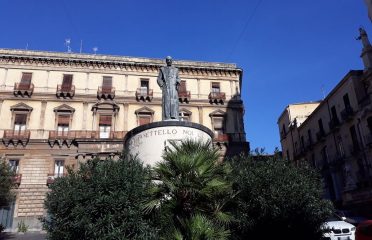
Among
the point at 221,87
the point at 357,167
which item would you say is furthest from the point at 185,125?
the point at 221,87

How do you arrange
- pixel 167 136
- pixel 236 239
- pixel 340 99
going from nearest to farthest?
pixel 236 239 → pixel 167 136 → pixel 340 99

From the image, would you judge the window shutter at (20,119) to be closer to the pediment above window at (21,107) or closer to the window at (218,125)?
the pediment above window at (21,107)

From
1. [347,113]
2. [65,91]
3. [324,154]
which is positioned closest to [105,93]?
[65,91]

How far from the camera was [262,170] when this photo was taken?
9195 millimetres

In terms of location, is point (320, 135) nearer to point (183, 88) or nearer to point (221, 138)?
point (221, 138)

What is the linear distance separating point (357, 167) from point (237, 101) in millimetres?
12864

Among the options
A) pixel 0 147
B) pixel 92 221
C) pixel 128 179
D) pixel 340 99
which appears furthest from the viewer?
pixel 340 99

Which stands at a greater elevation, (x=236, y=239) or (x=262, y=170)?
(x=262, y=170)

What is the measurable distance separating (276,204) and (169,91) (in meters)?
5.17

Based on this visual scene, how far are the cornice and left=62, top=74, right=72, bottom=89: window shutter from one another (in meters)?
1.17

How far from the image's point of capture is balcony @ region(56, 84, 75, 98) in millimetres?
32250

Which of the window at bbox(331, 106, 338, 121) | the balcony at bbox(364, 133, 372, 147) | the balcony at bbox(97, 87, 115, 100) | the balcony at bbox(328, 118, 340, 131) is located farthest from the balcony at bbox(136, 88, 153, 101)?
the balcony at bbox(364, 133, 372, 147)

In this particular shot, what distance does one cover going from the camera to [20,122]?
3097 cm

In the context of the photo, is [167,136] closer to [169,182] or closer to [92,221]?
[169,182]
